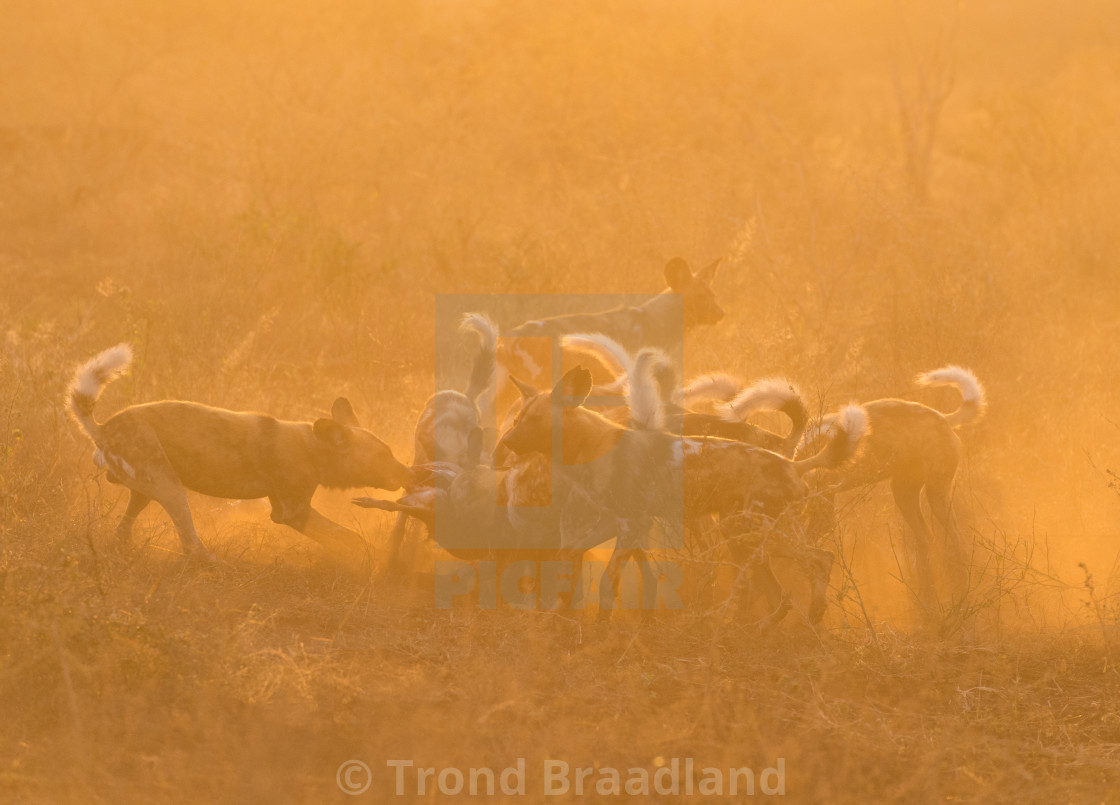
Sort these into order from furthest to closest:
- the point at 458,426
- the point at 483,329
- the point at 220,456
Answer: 1. the point at 483,329
2. the point at 458,426
3. the point at 220,456

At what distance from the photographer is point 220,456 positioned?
18.1 ft

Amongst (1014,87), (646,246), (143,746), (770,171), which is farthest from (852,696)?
(1014,87)

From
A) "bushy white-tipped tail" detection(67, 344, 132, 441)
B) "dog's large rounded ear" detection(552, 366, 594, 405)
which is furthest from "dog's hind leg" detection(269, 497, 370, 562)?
"dog's large rounded ear" detection(552, 366, 594, 405)

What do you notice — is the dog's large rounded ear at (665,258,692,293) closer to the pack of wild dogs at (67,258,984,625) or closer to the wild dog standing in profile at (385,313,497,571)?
the wild dog standing in profile at (385,313,497,571)

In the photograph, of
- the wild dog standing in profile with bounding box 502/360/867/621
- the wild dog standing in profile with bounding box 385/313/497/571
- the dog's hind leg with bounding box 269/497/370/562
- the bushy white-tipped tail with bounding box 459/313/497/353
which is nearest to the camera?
the wild dog standing in profile with bounding box 502/360/867/621

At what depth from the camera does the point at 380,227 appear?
11664 mm

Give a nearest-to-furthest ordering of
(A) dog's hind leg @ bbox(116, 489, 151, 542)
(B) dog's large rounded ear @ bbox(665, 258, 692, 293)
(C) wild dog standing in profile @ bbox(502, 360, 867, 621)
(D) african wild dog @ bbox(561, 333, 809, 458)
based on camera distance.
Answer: (C) wild dog standing in profile @ bbox(502, 360, 867, 621) → (D) african wild dog @ bbox(561, 333, 809, 458) → (A) dog's hind leg @ bbox(116, 489, 151, 542) → (B) dog's large rounded ear @ bbox(665, 258, 692, 293)

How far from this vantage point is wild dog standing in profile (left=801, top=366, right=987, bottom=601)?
5562 millimetres

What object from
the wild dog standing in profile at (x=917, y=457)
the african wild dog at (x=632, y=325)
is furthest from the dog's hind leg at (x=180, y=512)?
the wild dog standing in profile at (x=917, y=457)

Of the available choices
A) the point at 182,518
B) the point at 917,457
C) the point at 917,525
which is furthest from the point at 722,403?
the point at 182,518

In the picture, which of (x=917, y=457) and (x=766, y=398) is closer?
(x=766, y=398)

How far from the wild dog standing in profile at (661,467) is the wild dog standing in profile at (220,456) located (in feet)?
3.29

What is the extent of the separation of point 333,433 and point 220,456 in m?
0.58

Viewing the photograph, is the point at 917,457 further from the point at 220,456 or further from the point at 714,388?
the point at 220,456
